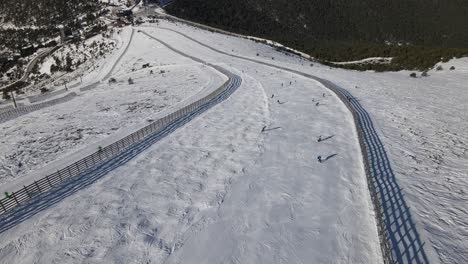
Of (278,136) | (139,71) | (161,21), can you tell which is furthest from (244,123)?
(161,21)

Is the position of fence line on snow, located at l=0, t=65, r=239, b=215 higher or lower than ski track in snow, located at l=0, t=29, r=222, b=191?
higher

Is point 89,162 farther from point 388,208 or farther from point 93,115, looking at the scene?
point 388,208

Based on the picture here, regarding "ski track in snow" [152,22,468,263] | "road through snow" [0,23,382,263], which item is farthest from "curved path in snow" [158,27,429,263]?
"road through snow" [0,23,382,263]

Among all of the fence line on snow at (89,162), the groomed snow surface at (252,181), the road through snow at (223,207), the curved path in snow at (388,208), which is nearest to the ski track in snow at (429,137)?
the groomed snow surface at (252,181)

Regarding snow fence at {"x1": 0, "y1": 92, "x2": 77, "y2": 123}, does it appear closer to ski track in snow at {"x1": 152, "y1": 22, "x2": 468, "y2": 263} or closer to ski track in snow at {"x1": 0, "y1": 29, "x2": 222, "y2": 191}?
ski track in snow at {"x1": 0, "y1": 29, "x2": 222, "y2": 191}

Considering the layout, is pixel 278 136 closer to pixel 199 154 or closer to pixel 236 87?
pixel 199 154

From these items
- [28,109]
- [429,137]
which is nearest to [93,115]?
[28,109]
